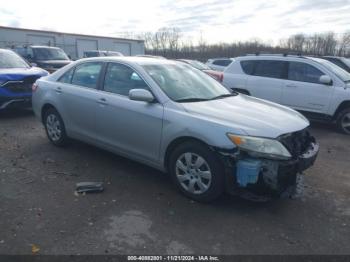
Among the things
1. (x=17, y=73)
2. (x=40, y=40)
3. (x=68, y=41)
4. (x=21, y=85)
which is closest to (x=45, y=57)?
(x=17, y=73)

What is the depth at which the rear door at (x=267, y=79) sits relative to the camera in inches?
334

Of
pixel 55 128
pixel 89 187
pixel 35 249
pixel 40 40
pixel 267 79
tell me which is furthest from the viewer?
pixel 40 40

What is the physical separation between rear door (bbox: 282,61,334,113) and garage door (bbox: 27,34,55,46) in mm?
30710

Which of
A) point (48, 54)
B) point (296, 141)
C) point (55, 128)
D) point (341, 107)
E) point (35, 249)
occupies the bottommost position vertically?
point (35, 249)

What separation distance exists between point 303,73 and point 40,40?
32768 millimetres

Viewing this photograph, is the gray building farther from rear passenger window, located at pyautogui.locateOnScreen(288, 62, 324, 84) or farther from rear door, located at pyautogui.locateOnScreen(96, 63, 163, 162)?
rear door, located at pyautogui.locateOnScreen(96, 63, 163, 162)

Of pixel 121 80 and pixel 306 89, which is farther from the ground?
pixel 121 80

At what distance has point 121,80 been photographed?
4.74 m

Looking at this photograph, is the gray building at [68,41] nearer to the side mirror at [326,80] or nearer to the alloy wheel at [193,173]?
the side mirror at [326,80]

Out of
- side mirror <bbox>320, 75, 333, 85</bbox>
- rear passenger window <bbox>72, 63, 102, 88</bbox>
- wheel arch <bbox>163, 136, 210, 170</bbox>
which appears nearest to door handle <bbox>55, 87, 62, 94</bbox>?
rear passenger window <bbox>72, 63, 102, 88</bbox>

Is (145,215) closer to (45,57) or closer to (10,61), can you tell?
(10,61)

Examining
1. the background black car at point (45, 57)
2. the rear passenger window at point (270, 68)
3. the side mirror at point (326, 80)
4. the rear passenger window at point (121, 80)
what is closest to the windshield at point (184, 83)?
the rear passenger window at point (121, 80)

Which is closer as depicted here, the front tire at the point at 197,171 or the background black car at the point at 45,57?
the front tire at the point at 197,171

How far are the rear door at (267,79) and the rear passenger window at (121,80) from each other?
498 cm
